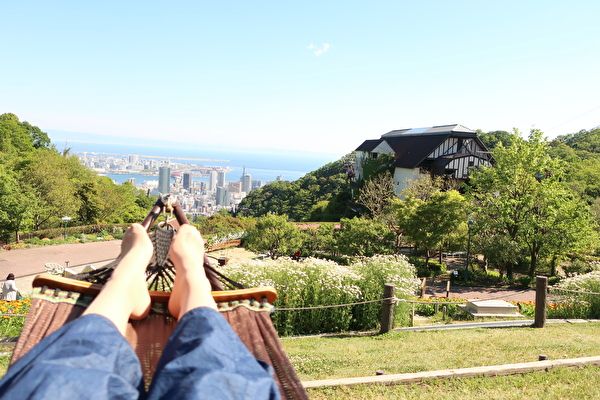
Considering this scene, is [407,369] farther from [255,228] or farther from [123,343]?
[255,228]

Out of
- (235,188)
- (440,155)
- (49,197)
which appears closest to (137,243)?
(49,197)

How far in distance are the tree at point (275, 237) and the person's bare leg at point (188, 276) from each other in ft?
49.5

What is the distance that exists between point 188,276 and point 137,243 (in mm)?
418

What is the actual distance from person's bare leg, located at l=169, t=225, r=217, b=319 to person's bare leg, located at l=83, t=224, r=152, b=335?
127 mm

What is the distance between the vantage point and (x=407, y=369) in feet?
12.7

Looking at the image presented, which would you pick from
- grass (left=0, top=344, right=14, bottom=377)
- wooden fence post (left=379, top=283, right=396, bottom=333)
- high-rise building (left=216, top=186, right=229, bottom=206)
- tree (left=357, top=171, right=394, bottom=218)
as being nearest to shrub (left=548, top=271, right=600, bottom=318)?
wooden fence post (left=379, top=283, right=396, bottom=333)

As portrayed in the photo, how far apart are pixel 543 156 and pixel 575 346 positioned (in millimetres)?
12846

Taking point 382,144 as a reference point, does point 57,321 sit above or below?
below

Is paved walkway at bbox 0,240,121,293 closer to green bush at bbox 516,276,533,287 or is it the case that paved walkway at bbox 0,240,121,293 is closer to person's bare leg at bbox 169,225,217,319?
person's bare leg at bbox 169,225,217,319

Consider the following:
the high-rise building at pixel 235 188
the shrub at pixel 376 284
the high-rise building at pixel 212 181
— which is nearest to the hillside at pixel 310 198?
the shrub at pixel 376 284

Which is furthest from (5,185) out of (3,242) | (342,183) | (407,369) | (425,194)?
(342,183)

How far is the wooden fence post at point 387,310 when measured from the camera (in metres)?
6.00

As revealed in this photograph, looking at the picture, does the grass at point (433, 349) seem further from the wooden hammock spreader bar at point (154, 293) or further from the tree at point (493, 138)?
the tree at point (493, 138)

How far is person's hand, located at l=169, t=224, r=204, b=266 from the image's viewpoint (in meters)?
1.95
